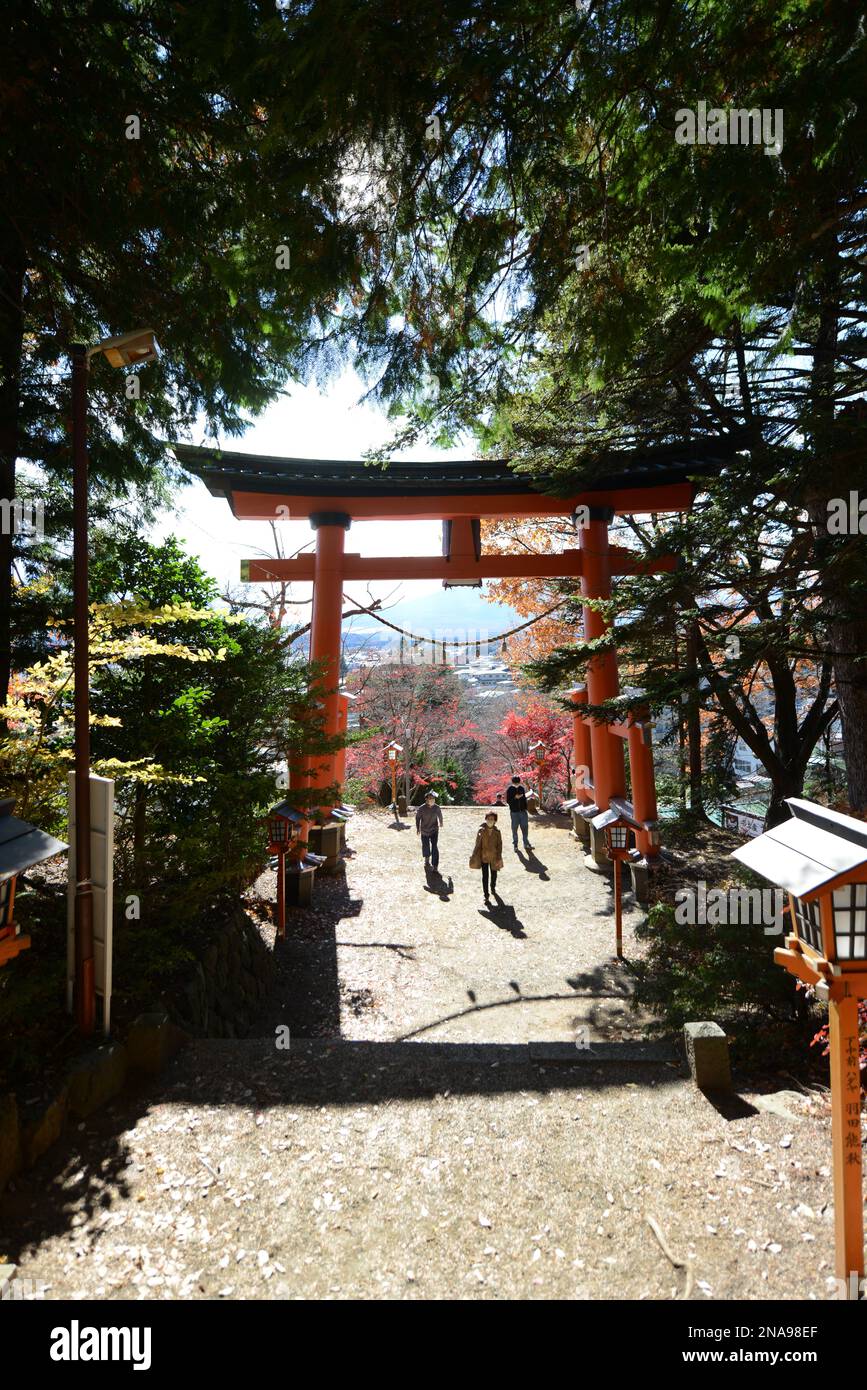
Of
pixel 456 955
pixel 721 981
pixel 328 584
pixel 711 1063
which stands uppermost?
pixel 328 584

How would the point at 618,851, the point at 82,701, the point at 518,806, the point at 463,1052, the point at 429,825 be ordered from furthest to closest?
the point at 518,806 < the point at 429,825 < the point at 618,851 < the point at 463,1052 < the point at 82,701

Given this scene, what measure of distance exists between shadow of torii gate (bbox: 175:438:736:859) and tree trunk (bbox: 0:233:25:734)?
4.21 m

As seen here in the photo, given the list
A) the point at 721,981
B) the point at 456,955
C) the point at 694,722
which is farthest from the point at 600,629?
the point at 721,981

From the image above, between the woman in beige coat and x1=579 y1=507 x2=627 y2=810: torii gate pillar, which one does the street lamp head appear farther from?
x1=579 y1=507 x2=627 y2=810: torii gate pillar

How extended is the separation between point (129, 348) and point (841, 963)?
4.99 metres

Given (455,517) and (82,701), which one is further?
(455,517)

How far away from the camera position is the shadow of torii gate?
941cm

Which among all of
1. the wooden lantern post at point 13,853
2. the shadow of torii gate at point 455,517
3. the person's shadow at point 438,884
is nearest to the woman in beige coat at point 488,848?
the person's shadow at point 438,884

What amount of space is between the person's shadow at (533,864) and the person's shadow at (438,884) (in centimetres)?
155

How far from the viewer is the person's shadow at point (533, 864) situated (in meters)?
10.5

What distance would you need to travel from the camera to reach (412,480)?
372 inches

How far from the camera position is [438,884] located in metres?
10.0

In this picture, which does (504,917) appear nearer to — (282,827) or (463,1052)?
(282,827)

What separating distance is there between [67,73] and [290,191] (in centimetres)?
188
